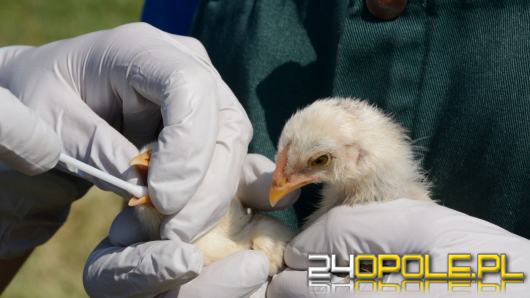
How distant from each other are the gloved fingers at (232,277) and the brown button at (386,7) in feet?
1.52

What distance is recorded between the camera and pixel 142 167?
1158mm

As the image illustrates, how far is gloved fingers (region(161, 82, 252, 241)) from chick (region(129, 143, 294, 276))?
30 mm

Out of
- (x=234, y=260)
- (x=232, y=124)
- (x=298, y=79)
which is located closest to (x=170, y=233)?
(x=234, y=260)

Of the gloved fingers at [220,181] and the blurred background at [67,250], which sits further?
the blurred background at [67,250]

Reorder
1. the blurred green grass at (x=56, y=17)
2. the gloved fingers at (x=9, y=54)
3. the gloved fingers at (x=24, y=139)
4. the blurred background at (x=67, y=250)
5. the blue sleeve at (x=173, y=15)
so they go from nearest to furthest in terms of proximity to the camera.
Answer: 1. the gloved fingers at (x=24, y=139)
2. the gloved fingers at (x=9, y=54)
3. the blue sleeve at (x=173, y=15)
4. the blurred background at (x=67, y=250)
5. the blurred green grass at (x=56, y=17)

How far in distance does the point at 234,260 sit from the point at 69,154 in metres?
0.35

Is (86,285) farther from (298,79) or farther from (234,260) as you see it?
(298,79)

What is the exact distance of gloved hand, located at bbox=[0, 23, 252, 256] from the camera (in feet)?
3.70

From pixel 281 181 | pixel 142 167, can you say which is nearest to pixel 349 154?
pixel 281 181

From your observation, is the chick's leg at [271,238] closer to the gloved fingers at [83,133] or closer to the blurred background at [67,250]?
the gloved fingers at [83,133]

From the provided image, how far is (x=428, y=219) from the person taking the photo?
112 cm

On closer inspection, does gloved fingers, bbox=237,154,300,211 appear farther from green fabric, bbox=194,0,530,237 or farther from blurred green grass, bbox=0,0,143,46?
blurred green grass, bbox=0,0,143,46

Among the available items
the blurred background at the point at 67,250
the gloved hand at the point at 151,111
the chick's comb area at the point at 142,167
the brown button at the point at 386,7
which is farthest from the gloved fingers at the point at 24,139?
the blurred background at the point at 67,250

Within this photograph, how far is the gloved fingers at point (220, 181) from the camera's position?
1.16 m
